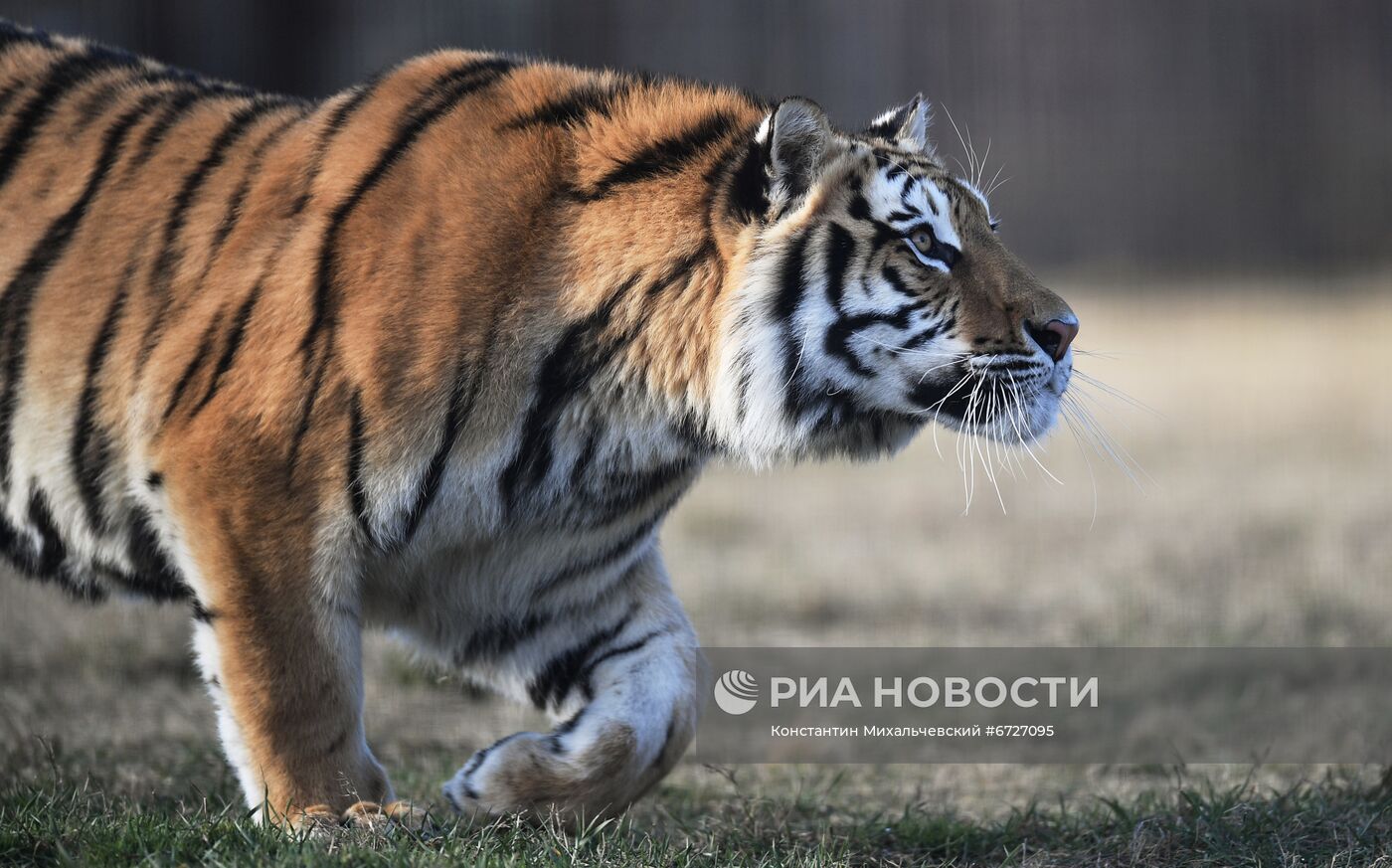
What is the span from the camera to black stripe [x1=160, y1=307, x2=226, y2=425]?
2285 millimetres

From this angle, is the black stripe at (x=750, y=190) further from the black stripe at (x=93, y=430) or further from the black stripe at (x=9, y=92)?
the black stripe at (x=9, y=92)

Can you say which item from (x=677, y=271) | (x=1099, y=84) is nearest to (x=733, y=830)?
(x=677, y=271)

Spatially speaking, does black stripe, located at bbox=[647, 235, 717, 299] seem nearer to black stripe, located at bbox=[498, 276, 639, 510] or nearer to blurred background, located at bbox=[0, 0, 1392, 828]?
black stripe, located at bbox=[498, 276, 639, 510]

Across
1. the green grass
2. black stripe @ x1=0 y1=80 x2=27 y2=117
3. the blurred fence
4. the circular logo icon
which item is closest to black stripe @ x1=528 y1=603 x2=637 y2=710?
the green grass

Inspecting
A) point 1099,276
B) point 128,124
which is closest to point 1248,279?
point 1099,276

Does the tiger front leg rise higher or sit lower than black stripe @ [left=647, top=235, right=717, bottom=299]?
lower

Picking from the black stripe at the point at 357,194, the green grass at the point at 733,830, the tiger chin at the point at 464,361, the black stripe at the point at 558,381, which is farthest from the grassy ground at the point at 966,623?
the black stripe at the point at 357,194

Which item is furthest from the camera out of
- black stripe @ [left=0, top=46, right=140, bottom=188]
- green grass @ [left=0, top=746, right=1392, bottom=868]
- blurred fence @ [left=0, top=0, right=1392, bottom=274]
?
blurred fence @ [left=0, top=0, right=1392, bottom=274]

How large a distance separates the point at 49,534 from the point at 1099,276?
721 cm

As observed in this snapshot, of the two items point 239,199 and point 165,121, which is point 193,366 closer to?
point 239,199

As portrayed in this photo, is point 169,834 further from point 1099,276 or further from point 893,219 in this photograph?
point 1099,276

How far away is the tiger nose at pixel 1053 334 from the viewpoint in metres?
2.29

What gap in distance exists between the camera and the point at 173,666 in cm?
384

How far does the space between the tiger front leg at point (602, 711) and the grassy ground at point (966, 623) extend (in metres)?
0.08
